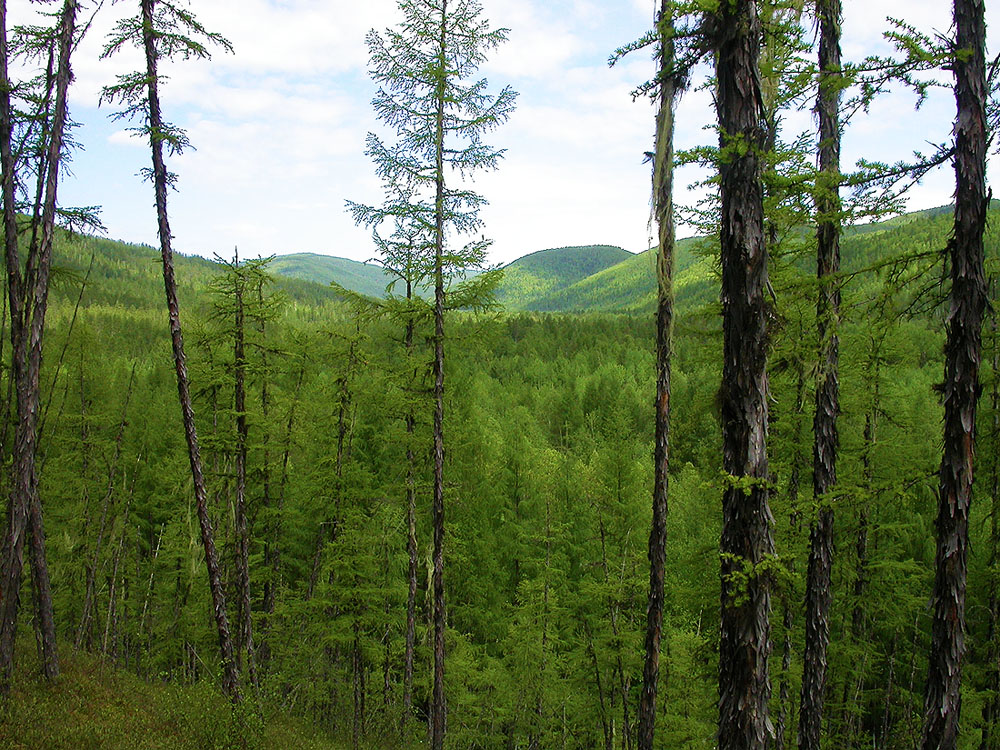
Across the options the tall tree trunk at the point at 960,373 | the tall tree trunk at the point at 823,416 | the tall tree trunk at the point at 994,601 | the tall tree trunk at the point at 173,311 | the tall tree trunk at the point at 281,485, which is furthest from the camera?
the tall tree trunk at the point at 281,485

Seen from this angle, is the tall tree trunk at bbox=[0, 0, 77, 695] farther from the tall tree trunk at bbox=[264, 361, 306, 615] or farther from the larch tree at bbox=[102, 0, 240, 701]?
the tall tree trunk at bbox=[264, 361, 306, 615]

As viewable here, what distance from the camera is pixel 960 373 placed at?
516cm

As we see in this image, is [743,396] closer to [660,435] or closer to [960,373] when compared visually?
[960,373]

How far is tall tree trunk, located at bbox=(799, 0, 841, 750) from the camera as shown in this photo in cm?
704

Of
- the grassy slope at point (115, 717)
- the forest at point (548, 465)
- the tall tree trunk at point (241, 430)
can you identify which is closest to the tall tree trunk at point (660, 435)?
the forest at point (548, 465)

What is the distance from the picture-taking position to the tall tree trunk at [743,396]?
4.27 metres

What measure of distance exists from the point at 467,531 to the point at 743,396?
21.2 metres

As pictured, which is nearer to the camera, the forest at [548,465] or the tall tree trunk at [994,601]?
the forest at [548,465]

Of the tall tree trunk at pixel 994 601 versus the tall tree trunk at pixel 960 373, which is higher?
the tall tree trunk at pixel 960 373

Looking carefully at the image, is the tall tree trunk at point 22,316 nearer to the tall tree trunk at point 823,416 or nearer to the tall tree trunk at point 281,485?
the tall tree trunk at point 281,485

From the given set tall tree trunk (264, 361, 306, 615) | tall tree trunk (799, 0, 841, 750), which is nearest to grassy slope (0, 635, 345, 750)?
tall tree trunk (264, 361, 306, 615)

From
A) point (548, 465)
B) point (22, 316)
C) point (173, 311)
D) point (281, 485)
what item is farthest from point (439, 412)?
point (548, 465)

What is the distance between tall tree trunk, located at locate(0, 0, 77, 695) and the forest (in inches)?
1.9

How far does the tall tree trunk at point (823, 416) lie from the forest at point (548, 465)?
0.13 feet
